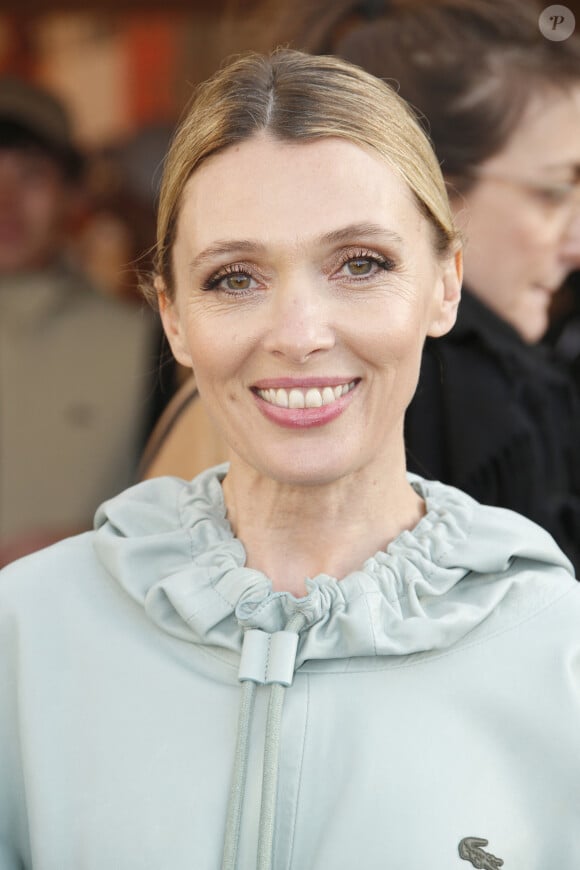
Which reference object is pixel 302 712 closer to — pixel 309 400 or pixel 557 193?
pixel 309 400

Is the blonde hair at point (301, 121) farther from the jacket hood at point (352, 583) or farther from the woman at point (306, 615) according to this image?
the jacket hood at point (352, 583)

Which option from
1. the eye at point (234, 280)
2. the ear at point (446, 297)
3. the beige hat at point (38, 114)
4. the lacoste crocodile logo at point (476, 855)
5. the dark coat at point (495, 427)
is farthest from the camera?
the beige hat at point (38, 114)

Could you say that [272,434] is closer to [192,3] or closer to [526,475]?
[526,475]

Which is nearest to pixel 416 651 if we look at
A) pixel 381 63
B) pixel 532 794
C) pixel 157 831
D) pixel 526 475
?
pixel 532 794

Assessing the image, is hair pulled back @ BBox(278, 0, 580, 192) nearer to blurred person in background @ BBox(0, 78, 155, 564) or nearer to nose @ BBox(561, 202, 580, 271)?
nose @ BBox(561, 202, 580, 271)

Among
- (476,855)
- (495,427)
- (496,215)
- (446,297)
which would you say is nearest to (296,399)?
(446,297)

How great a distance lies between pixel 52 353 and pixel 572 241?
1.90 m

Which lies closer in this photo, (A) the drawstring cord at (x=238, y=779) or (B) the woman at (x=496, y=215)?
(A) the drawstring cord at (x=238, y=779)

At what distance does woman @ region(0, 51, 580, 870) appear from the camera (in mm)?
1252

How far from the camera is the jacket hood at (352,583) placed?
1294 millimetres

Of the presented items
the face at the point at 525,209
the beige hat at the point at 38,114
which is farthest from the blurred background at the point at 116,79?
the face at the point at 525,209

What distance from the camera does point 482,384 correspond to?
2012mm

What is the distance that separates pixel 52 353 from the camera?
365 centimetres

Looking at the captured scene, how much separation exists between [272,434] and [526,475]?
0.78 m
